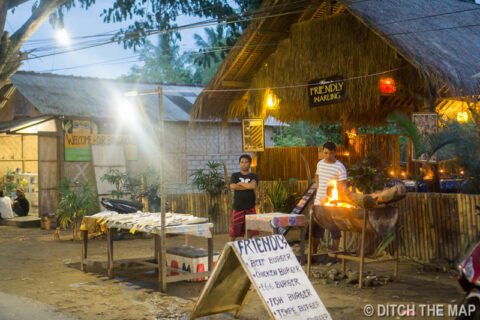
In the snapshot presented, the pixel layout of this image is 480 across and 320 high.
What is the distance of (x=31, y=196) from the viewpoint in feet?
73.4

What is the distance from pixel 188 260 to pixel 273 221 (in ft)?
4.59

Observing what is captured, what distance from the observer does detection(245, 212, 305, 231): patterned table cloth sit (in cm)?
892

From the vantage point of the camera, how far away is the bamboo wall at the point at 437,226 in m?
9.48

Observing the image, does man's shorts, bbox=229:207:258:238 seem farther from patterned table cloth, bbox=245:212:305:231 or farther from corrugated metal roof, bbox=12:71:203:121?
corrugated metal roof, bbox=12:71:203:121

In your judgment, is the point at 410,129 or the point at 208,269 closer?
the point at 208,269

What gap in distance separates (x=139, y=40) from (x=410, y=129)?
8.62 meters

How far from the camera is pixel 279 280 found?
6168mm

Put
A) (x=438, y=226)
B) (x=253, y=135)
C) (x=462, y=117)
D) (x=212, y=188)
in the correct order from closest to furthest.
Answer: (x=438, y=226), (x=212, y=188), (x=253, y=135), (x=462, y=117)

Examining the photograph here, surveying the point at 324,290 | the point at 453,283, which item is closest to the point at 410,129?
the point at 453,283

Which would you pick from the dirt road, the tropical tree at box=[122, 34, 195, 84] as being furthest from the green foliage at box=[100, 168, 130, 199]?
the tropical tree at box=[122, 34, 195, 84]

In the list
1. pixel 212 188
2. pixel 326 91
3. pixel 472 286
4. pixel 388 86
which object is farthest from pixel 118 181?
pixel 472 286

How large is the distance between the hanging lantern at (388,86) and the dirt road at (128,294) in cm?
349

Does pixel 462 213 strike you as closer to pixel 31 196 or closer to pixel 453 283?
pixel 453 283

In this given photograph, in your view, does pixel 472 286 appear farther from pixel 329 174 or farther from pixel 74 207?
pixel 74 207
